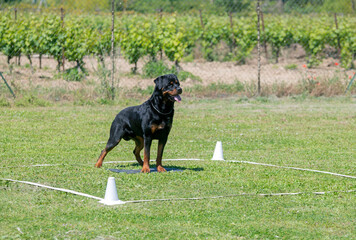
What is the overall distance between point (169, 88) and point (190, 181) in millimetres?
1222

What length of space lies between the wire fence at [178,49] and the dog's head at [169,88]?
870 centimetres

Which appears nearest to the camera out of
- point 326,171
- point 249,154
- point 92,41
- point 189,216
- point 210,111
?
point 189,216

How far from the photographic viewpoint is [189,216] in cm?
588

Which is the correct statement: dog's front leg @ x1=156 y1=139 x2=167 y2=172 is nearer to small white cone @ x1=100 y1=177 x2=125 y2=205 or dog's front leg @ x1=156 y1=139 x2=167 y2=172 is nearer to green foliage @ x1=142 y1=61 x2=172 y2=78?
small white cone @ x1=100 y1=177 x2=125 y2=205

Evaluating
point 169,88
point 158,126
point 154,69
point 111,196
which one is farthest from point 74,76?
point 111,196

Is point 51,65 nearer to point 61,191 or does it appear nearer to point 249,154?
point 249,154

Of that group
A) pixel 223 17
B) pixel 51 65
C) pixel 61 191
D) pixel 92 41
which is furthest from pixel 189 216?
pixel 223 17

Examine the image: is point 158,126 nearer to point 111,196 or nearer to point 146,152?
point 146,152

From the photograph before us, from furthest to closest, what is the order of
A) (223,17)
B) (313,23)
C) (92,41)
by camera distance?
(223,17)
(313,23)
(92,41)

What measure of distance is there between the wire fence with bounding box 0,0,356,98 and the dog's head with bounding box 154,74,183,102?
8701 millimetres

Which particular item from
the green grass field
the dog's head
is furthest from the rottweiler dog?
the green grass field

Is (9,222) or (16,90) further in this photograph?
(16,90)

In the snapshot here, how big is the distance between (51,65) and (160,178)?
17998 millimetres

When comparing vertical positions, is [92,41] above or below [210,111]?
above
